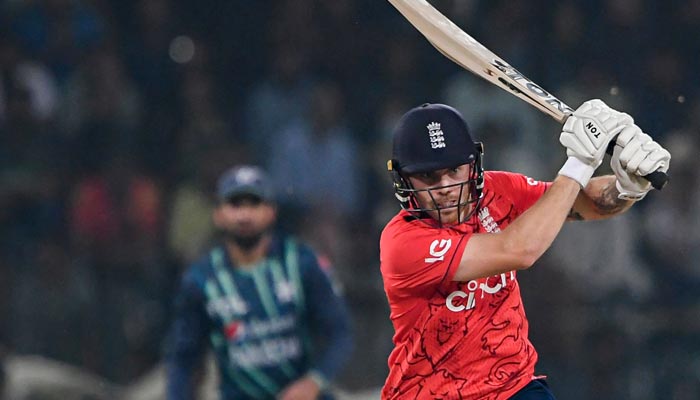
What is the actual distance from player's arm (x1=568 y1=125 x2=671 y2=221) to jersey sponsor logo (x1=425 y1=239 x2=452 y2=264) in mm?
603

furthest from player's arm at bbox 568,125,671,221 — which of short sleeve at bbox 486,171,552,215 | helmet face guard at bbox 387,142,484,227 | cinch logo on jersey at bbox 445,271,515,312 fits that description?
cinch logo on jersey at bbox 445,271,515,312

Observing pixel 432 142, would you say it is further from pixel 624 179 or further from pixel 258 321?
pixel 258 321

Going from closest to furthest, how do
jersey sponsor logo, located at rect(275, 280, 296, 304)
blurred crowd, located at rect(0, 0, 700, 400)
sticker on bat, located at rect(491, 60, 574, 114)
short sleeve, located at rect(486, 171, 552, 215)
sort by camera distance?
1. sticker on bat, located at rect(491, 60, 574, 114)
2. short sleeve, located at rect(486, 171, 552, 215)
3. jersey sponsor logo, located at rect(275, 280, 296, 304)
4. blurred crowd, located at rect(0, 0, 700, 400)

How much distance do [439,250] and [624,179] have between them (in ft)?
2.18

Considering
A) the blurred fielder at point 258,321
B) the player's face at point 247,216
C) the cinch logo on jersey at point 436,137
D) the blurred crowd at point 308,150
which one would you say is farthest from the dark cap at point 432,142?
the blurred crowd at point 308,150

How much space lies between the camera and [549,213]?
3.98 metres

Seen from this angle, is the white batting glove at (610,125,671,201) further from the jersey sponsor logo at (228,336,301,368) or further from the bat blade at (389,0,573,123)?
the jersey sponsor logo at (228,336,301,368)

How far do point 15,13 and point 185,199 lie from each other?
187cm

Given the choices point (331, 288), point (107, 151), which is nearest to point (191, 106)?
point (107, 151)

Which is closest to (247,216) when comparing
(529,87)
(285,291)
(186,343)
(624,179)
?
(285,291)

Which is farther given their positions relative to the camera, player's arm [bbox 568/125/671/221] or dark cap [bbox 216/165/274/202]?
dark cap [bbox 216/165/274/202]

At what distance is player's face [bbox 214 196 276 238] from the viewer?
20.7 ft

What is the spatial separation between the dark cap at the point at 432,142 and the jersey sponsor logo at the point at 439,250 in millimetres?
238

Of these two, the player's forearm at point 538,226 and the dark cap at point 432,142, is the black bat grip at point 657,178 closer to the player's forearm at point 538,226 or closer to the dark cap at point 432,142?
the player's forearm at point 538,226
